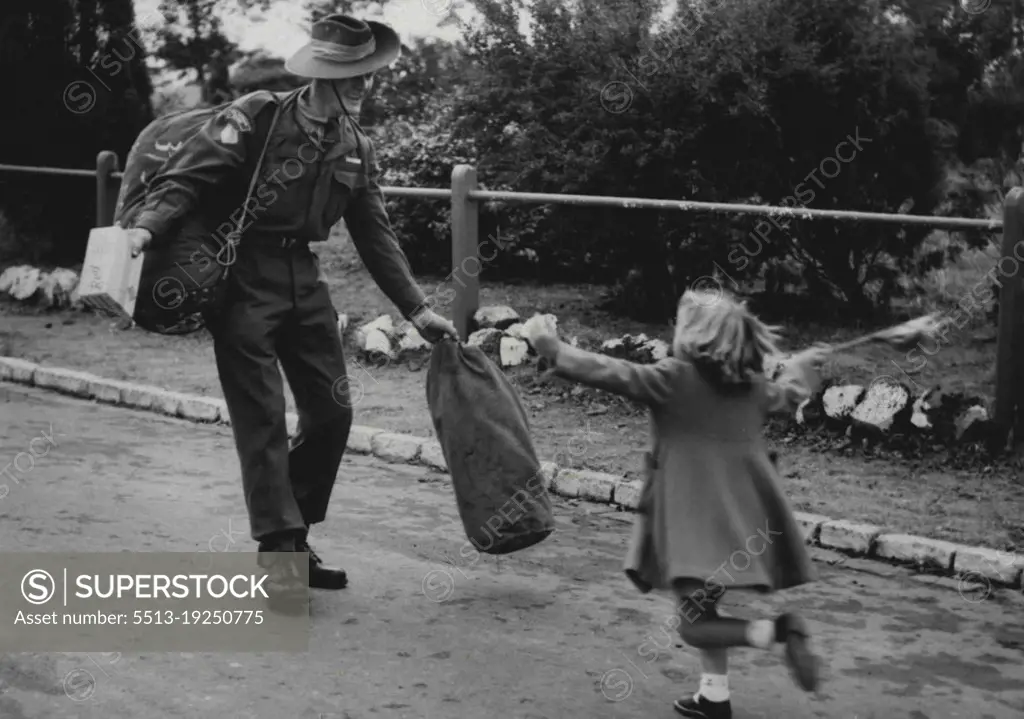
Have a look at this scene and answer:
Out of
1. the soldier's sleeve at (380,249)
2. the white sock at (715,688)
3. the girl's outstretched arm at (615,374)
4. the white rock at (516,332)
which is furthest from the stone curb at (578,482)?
the girl's outstretched arm at (615,374)

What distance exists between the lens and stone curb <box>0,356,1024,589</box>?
19.2ft

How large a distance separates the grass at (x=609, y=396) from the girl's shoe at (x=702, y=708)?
219 cm

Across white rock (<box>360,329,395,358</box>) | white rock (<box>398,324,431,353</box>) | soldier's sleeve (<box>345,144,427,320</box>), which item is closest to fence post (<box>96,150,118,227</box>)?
white rock (<box>360,329,395,358</box>)

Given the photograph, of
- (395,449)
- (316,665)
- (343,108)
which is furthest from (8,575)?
(395,449)

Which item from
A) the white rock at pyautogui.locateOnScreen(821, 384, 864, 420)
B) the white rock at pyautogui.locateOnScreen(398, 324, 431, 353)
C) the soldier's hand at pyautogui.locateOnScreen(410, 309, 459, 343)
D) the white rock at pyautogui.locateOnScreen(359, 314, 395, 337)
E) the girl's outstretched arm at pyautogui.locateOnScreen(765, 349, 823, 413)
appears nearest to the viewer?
the girl's outstretched arm at pyautogui.locateOnScreen(765, 349, 823, 413)

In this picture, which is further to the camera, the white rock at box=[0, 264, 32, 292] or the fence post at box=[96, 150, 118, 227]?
the white rock at box=[0, 264, 32, 292]

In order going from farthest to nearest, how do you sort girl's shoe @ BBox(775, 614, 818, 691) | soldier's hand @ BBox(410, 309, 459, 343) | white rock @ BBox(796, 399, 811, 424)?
white rock @ BBox(796, 399, 811, 424) < soldier's hand @ BBox(410, 309, 459, 343) < girl's shoe @ BBox(775, 614, 818, 691)

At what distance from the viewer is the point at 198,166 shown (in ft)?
16.1

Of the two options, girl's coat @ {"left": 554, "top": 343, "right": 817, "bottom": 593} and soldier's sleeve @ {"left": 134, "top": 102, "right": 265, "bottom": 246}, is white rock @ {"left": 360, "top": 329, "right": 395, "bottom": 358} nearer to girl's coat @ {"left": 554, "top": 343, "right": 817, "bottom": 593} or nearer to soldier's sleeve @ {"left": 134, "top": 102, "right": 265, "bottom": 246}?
soldier's sleeve @ {"left": 134, "top": 102, "right": 265, "bottom": 246}

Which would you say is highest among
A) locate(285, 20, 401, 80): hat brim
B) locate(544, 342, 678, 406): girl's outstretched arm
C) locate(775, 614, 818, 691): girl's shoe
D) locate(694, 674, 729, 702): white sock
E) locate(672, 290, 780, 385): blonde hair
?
locate(285, 20, 401, 80): hat brim

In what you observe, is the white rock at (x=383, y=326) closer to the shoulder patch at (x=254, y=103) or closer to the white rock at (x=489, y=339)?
the white rock at (x=489, y=339)

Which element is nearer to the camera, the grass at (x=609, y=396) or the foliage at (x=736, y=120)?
the grass at (x=609, y=396)

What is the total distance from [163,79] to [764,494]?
444 inches

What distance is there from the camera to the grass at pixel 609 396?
6.59m
